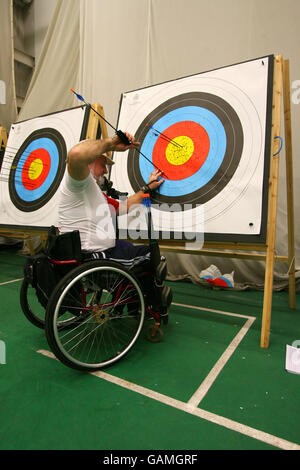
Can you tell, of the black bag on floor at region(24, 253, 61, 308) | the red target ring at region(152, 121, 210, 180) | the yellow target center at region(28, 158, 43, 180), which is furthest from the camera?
the yellow target center at region(28, 158, 43, 180)

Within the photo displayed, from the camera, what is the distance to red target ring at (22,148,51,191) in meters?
2.15

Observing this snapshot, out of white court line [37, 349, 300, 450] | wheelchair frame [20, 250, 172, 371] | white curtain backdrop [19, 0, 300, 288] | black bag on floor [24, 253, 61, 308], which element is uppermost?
white curtain backdrop [19, 0, 300, 288]

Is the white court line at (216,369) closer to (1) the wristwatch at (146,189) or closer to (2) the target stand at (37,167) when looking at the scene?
(1) the wristwatch at (146,189)

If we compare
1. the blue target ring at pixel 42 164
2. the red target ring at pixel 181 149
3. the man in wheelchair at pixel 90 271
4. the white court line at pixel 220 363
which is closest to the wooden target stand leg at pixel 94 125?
the blue target ring at pixel 42 164

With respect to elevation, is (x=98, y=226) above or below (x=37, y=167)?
below

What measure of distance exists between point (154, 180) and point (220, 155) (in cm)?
40

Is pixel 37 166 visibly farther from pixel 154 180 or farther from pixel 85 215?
pixel 85 215

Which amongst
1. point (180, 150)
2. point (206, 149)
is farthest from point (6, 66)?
point (206, 149)

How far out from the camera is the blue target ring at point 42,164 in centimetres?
205

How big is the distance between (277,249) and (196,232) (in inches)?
42.1

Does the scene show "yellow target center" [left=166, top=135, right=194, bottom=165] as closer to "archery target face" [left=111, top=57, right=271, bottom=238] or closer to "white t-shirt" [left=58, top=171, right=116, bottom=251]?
"archery target face" [left=111, top=57, right=271, bottom=238]

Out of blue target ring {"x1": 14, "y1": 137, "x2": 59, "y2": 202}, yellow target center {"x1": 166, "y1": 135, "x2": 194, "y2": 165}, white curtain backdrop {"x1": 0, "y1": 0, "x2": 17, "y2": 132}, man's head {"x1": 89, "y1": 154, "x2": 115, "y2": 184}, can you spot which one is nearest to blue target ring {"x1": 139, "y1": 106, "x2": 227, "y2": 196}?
yellow target center {"x1": 166, "y1": 135, "x2": 194, "y2": 165}

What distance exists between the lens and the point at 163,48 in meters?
2.47
